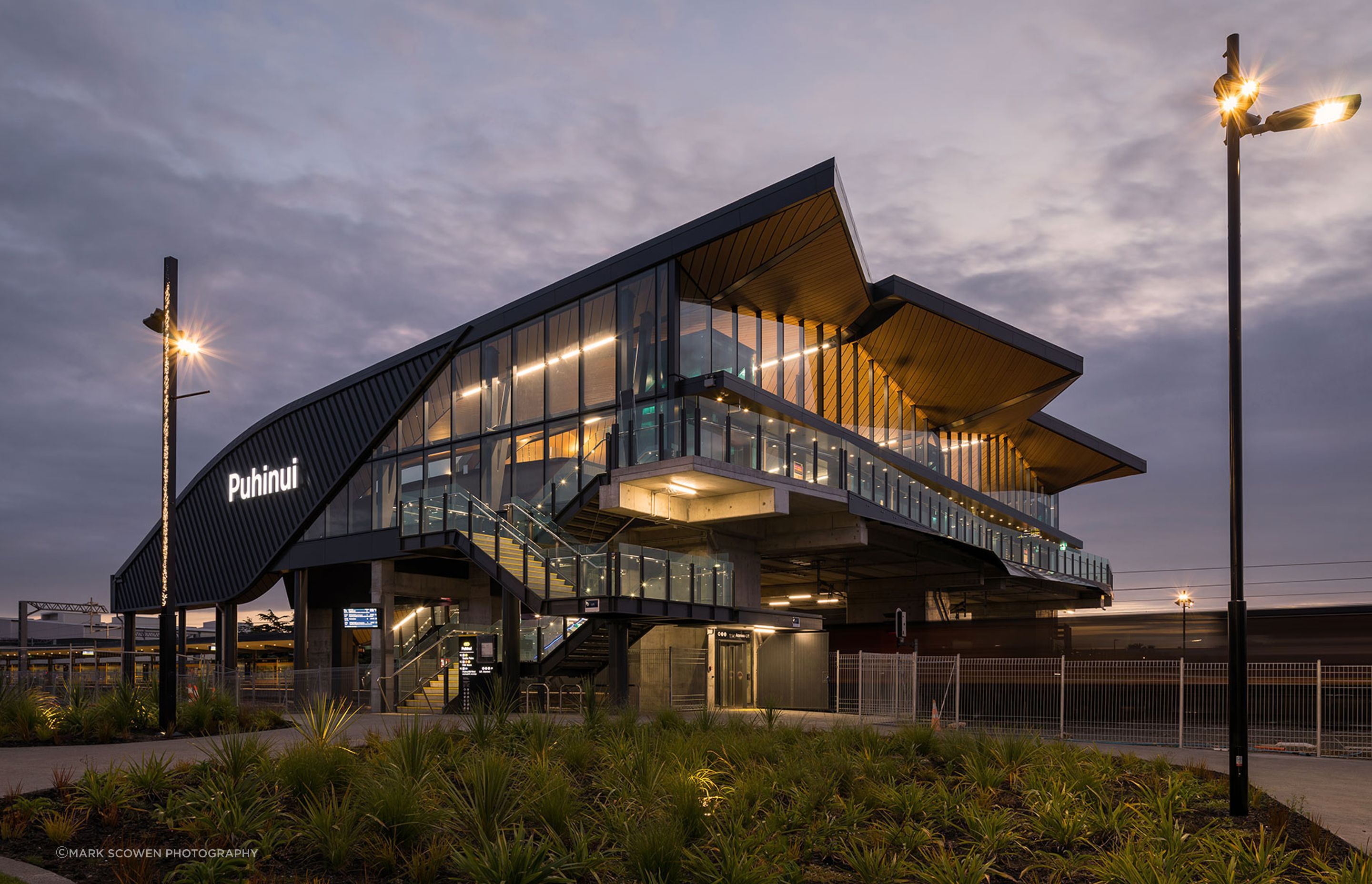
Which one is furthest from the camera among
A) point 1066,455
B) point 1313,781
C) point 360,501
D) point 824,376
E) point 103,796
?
point 1066,455

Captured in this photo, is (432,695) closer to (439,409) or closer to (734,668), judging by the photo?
(734,668)

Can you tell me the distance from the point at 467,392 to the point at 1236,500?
86.0 feet

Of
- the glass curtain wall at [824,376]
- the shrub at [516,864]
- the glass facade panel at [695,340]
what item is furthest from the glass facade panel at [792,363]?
the shrub at [516,864]

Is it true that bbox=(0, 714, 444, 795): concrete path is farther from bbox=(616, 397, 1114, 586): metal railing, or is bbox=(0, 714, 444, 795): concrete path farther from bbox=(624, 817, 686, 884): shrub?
bbox=(616, 397, 1114, 586): metal railing

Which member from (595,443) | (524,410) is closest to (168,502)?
(595,443)

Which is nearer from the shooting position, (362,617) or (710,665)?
(710,665)

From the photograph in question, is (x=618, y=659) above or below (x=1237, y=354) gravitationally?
below

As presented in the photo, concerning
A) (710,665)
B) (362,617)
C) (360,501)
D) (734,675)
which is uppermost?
(360,501)

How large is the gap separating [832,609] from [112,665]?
42071 millimetres

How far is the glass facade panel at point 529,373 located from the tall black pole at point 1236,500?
21.8 metres

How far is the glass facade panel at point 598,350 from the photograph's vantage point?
2997 cm

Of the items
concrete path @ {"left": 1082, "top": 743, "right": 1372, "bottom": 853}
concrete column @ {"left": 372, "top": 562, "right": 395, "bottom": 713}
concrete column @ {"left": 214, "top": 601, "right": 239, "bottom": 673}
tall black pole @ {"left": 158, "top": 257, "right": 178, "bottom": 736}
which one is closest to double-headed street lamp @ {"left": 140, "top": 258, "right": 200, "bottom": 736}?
tall black pole @ {"left": 158, "top": 257, "right": 178, "bottom": 736}

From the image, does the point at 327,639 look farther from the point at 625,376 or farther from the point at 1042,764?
the point at 1042,764

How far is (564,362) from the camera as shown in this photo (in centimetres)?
3147
